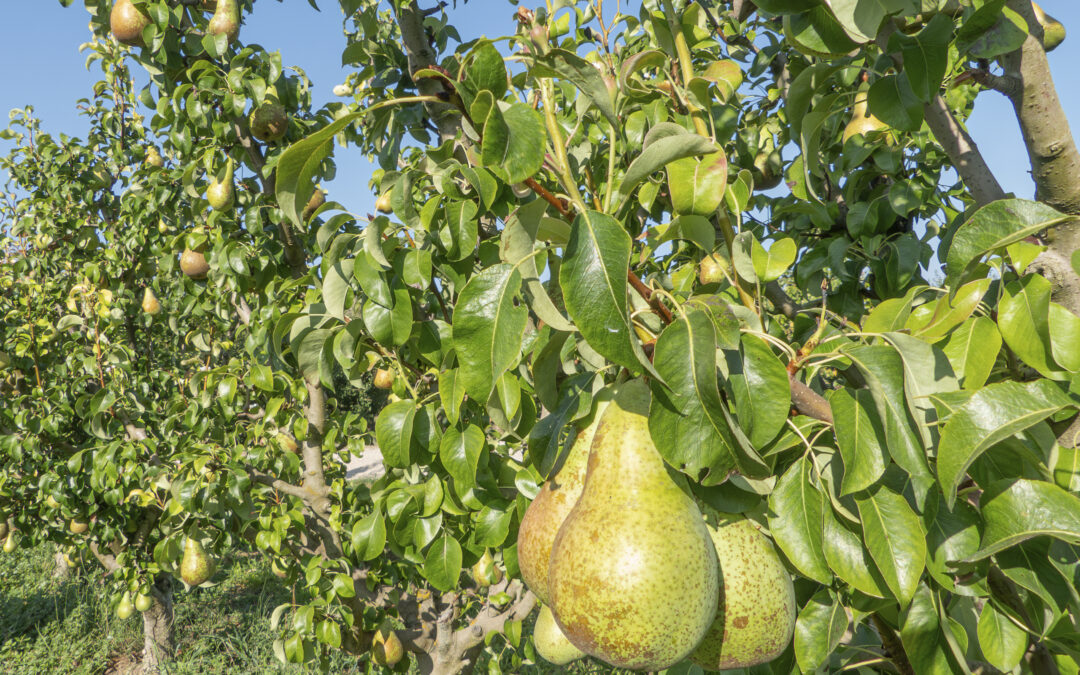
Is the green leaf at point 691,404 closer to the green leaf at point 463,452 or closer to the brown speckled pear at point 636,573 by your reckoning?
the brown speckled pear at point 636,573

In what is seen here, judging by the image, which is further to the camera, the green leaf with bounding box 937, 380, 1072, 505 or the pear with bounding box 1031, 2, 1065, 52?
the pear with bounding box 1031, 2, 1065, 52

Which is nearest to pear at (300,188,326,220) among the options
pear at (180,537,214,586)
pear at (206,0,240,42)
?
pear at (206,0,240,42)

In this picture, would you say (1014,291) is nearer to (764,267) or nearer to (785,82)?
(764,267)

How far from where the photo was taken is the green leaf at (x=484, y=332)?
729 mm

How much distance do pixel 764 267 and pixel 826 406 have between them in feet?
0.82

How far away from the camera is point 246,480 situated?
2537mm

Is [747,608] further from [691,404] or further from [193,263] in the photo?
[193,263]

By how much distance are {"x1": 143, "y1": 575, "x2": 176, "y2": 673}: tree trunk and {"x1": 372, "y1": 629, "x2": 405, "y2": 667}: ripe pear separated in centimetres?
271

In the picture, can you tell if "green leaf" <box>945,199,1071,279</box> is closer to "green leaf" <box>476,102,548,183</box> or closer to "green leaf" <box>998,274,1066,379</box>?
"green leaf" <box>998,274,1066,379</box>

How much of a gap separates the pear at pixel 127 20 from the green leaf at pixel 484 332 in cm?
239

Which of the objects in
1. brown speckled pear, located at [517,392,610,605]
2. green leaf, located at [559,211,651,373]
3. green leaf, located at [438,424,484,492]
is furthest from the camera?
green leaf, located at [438,424,484,492]

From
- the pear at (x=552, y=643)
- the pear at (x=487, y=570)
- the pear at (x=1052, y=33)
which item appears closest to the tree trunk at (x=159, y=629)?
the pear at (x=487, y=570)

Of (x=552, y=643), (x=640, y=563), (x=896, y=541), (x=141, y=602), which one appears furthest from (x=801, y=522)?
(x=141, y=602)

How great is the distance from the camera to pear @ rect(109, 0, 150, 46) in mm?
2408
